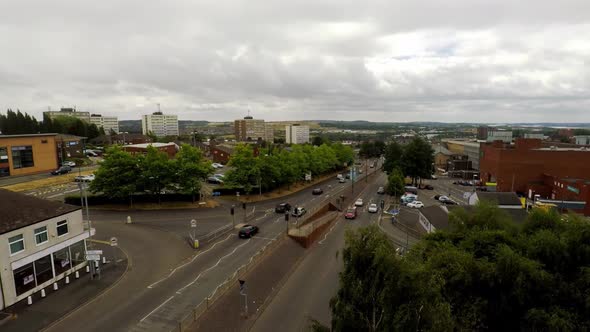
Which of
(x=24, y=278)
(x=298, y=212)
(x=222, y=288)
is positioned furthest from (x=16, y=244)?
(x=298, y=212)

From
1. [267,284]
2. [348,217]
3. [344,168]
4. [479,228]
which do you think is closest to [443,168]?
[344,168]

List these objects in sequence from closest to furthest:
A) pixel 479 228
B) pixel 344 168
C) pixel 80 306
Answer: pixel 80 306
pixel 479 228
pixel 344 168

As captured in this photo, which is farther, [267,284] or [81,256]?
[81,256]

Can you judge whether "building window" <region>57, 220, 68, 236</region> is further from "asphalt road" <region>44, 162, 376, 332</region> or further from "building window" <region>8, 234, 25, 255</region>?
"asphalt road" <region>44, 162, 376, 332</region>

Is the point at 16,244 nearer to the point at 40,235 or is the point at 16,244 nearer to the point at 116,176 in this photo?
the point at 40,235

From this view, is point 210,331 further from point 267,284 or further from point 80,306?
point 80,306

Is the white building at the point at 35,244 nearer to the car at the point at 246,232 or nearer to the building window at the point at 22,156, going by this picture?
the car at the point at 246,232
